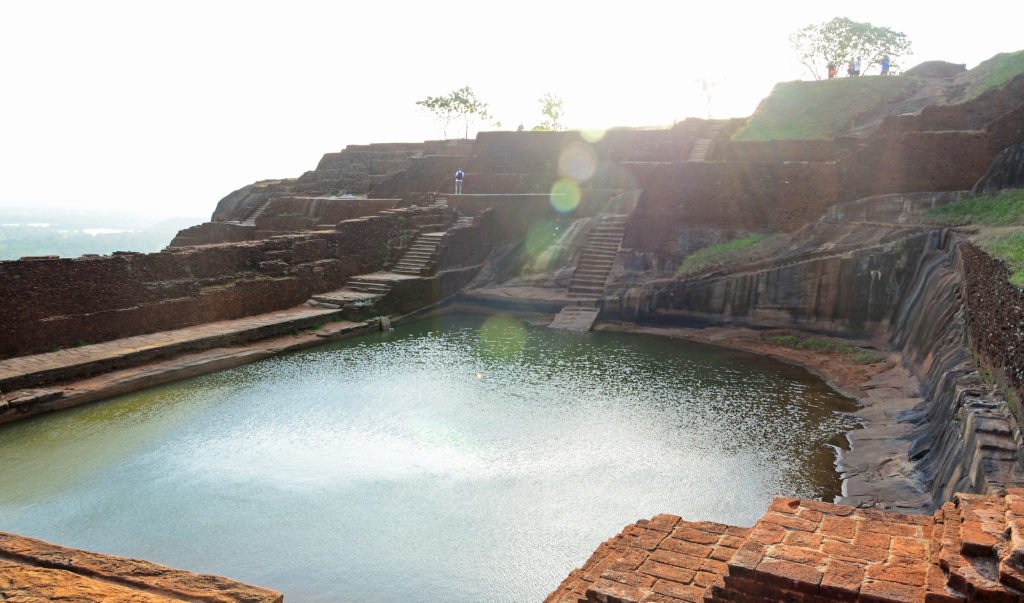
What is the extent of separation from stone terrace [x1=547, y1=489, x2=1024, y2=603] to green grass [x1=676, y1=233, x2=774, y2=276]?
515 inches

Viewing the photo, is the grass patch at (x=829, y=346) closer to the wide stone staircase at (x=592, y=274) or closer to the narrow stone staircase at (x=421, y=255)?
the wide stone staircase at (x=592, y=274)

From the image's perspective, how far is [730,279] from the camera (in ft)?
52.3

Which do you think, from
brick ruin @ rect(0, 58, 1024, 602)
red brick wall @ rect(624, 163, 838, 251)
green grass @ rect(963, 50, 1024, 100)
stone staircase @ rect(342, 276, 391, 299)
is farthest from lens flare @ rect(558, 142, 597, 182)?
green grass @ rect(963, 50, 1024, 100)

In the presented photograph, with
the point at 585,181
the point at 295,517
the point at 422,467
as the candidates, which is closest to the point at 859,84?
the point at 585,181

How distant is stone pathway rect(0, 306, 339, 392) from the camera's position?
11.0 metres

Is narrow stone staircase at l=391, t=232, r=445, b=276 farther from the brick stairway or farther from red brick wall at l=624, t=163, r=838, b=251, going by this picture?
red brick wall at l=624, t=163, r=838, b=251

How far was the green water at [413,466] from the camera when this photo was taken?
6.48 metres

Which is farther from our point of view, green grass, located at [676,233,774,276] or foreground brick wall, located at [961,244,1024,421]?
green grass, located at [676,233,774,276]

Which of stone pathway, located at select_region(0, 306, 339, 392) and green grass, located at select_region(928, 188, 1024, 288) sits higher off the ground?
green grass, located at select_region(928, 188, 1024, 288)

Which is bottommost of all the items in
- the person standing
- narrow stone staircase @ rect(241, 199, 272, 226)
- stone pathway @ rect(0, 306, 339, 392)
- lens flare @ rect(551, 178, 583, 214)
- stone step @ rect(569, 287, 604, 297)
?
stone pathway @ rect(0, 306, 339, 392)

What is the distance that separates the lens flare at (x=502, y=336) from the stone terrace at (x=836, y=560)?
9794mm

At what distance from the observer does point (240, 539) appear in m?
6.77

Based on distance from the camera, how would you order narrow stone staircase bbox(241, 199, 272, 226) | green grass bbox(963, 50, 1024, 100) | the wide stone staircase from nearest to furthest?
the wide stone staircase, green grass bbox(963, 50, 1024, 100), narrow stone staircase bbox(241, 199, 272, 226)

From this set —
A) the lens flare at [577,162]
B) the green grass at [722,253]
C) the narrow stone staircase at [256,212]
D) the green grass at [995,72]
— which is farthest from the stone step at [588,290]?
the narrow stone staircase at [256,212]
